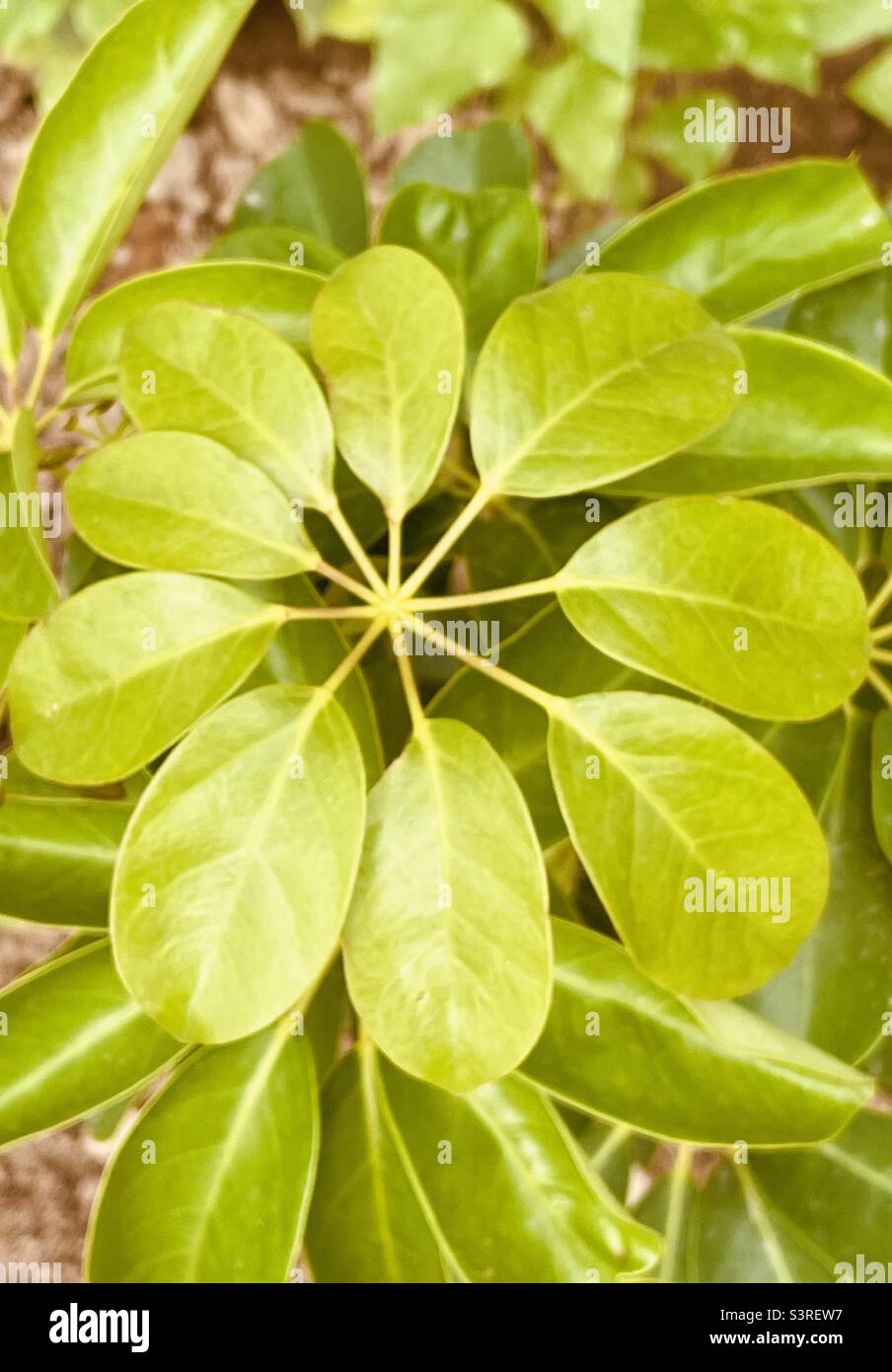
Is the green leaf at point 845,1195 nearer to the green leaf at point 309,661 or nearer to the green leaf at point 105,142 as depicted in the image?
the green leaf at point 309,661

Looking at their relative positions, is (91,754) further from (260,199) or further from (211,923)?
(260,199)

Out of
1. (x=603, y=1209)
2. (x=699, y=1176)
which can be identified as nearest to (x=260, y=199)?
(x=603, y=1209)

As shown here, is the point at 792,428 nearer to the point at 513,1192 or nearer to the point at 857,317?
the point at 857,317

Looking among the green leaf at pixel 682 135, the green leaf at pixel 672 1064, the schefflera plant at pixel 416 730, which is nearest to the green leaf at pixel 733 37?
the green leaf at pixel 682 135

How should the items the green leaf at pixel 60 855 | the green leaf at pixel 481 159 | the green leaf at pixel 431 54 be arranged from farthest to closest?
the green leaf at pixel 431 54, the green leaf at pixel 481 159, the green leaf at pixel 60 855

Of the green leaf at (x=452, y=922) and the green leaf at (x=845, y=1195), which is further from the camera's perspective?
the green leaf at (x=845, y=1195)
